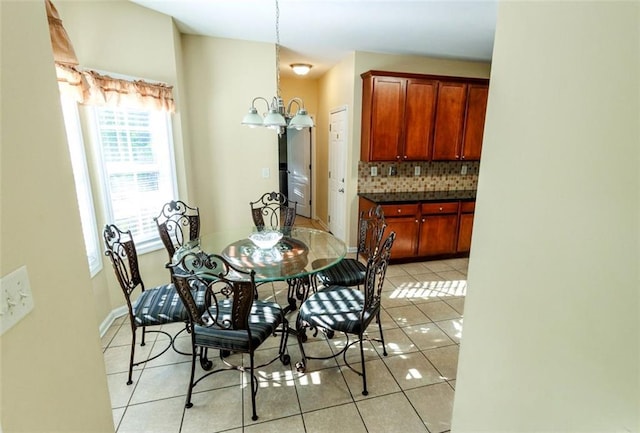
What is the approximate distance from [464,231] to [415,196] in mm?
833

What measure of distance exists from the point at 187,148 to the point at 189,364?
2237 millimetres

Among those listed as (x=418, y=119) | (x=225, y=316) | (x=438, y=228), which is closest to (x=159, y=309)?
(x=225, y=316)

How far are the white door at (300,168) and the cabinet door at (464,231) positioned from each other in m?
3.06

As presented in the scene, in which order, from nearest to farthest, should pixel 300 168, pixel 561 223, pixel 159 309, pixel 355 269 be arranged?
pixel 561 223, pixel 159 309, pixel 355 269, pixel 300 168

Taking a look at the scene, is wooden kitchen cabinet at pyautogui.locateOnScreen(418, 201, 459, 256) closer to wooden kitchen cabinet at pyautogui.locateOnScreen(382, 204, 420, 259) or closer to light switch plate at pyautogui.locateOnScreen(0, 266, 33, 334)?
wooden kitchen cabinet at pyautogui.locateOnScreen(382, 204, 420, 259)

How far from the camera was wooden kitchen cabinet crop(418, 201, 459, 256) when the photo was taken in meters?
4.06

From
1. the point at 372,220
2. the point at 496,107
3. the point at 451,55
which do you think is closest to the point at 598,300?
the point at 496,107

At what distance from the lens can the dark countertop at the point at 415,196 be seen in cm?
402

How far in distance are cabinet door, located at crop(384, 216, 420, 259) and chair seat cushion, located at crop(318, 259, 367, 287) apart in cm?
132

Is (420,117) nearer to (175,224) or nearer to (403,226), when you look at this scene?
(403,226)

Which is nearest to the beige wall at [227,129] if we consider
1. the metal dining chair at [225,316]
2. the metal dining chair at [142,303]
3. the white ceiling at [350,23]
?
the white ceiling at [350,23]

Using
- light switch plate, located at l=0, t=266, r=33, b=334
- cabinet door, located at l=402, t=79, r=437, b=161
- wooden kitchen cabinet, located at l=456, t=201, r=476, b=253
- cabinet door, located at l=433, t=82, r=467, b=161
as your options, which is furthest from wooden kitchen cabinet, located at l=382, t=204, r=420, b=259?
light switch plate, located at l=0, t=266, r=33, b=334

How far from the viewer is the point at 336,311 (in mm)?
2098

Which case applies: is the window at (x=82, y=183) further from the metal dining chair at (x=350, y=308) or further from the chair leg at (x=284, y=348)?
the metal dining chair at (x=350, y=308)
